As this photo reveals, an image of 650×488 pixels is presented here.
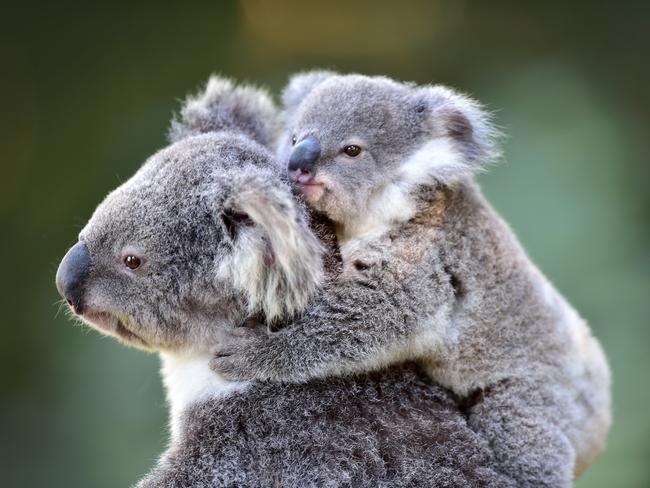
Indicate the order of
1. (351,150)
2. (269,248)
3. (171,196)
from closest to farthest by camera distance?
(269,248) → (171,196) → (351,150)

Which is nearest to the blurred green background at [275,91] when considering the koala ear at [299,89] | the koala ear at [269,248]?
the koala ear at [299,89]

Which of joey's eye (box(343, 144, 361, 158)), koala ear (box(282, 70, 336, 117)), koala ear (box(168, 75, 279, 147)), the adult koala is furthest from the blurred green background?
the adult koala

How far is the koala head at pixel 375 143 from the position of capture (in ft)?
7.13

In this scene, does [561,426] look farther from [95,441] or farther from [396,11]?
[396,11]

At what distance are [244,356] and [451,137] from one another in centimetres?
96

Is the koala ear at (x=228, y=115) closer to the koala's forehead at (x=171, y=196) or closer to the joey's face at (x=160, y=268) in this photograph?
the koala's forehead at (x=171, y=196)

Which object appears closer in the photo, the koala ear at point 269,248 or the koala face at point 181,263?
the koala ear at point 269,248

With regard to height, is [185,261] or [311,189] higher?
[311,189]

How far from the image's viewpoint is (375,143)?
7.61ft

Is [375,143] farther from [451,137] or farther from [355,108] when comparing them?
[451,137]

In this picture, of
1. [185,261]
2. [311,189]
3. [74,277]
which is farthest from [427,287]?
[74,277]

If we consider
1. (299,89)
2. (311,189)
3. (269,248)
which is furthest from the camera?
(299,89)

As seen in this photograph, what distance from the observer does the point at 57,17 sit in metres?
5.81

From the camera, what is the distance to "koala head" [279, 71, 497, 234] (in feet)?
7.13
